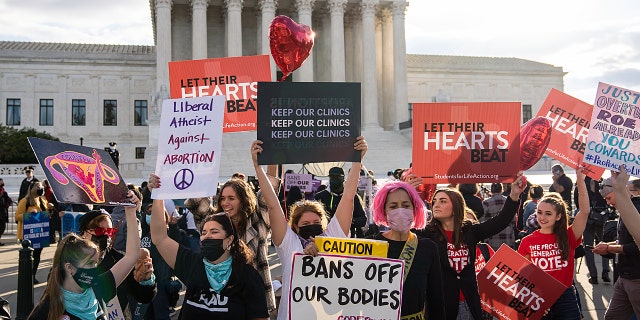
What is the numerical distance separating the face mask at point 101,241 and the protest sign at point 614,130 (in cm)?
452

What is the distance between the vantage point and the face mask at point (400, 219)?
426cm

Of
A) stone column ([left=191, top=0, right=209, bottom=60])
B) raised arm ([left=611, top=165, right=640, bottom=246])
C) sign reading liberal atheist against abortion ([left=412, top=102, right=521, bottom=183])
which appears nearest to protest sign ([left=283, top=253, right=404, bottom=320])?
sign reading liberal atheist against abortion ([left=412, top=102, right=521, bottom=183])

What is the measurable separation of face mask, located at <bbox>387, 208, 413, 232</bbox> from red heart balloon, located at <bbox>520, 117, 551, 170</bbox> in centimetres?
270

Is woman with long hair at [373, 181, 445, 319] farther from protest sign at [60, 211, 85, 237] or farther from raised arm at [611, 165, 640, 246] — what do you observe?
protest sign at [60, 211, 85, 237]

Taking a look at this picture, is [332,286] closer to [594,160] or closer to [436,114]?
[436,114]

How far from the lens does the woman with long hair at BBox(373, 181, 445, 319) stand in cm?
416

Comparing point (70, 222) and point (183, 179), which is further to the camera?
point (70, 222)

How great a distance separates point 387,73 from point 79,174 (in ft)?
168

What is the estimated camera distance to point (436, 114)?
20.5 feet

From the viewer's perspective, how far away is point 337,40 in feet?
163

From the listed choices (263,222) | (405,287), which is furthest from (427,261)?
(263,222)

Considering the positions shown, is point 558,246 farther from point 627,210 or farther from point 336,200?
point 336,200

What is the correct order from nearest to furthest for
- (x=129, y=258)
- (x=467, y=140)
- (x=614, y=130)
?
(x=129, y=258) → (x=467, y=140) → (x=614, y=130)

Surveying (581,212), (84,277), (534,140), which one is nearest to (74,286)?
(84,277)
